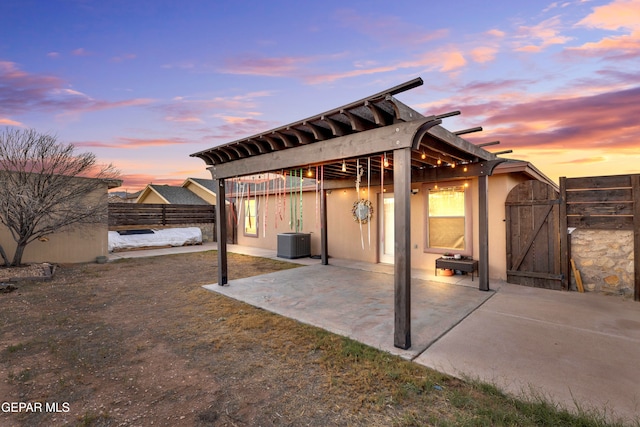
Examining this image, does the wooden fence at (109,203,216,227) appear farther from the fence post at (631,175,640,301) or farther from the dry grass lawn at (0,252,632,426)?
the fence post at (631,175,640,301)

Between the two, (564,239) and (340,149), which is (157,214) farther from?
(564,239)

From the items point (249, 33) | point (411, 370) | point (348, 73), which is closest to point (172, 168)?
point (249, 33)

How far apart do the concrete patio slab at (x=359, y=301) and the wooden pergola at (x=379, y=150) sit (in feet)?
1.30

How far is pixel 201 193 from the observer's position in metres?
17.5

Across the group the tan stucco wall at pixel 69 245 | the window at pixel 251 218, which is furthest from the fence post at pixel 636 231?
the tan stucco wall at pixel 69 245

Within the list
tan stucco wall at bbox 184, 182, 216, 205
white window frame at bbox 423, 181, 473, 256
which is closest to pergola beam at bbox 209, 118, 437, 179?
white window frame at bbox 423, 181, 473, 256

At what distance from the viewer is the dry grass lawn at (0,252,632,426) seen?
2.02m

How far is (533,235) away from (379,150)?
15.2ft

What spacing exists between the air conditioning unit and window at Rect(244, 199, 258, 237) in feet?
11.0

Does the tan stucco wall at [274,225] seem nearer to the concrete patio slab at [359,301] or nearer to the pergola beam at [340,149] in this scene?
the concrete patio slab at [359,301]

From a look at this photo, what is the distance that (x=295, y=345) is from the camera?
319 cm

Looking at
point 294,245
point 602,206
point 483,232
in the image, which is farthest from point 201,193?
point 602,206

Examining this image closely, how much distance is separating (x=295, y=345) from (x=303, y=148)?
8.87 ft

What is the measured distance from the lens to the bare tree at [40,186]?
7.11 meters
